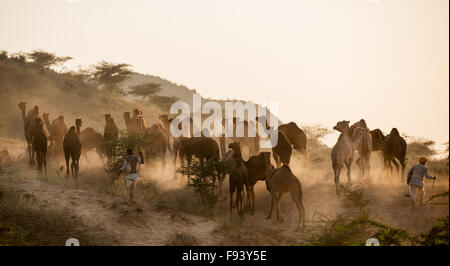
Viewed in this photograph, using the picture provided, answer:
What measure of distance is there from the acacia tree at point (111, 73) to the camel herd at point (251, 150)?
29.9 metres

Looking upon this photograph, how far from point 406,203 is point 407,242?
2677mm

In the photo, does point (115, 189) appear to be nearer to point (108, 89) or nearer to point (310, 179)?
point (310, 179)

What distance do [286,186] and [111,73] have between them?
41.8 metres

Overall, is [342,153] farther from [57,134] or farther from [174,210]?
[57,134]

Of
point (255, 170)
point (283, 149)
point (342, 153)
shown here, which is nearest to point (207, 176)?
point (255, 170)

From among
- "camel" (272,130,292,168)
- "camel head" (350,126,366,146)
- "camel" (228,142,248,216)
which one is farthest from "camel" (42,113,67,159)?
"camel head" (350,126,366,146)

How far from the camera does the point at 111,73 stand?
54375 millimetres

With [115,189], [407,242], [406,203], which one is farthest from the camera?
[115,189]

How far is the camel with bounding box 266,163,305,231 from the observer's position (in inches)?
605

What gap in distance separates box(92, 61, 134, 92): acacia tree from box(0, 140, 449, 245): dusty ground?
34.6 metres

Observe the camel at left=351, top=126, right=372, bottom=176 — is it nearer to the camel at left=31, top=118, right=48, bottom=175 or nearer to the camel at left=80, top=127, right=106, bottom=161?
the camel at left=80, top=127, right=106, bottom=161

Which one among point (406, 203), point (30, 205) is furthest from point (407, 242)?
point (30, 205)

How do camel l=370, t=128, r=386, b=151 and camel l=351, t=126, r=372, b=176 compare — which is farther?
camel l=370, t=128, r=386, b=151

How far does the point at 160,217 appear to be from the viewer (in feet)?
48.1
